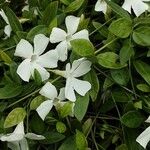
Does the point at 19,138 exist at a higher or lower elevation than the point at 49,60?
lower

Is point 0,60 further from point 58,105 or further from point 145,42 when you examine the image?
point 145,42

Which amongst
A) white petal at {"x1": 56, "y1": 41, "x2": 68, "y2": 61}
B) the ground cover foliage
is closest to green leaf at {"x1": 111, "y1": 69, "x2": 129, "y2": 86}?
the ground cover foliage

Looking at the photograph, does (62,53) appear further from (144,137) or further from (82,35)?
(144,137)

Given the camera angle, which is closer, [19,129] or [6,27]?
[19,129]

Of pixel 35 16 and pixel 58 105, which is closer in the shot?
pixel 58 105

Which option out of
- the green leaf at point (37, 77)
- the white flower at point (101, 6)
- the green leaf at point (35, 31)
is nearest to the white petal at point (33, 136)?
the green leaf at point (37, 77)

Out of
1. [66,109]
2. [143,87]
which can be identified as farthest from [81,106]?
[143,87]

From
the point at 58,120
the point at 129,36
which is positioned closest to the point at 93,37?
the point at 129,36

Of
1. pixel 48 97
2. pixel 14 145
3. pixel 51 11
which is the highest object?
pixel 51 11

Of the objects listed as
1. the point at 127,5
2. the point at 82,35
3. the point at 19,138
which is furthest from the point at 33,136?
the point at 127,5
